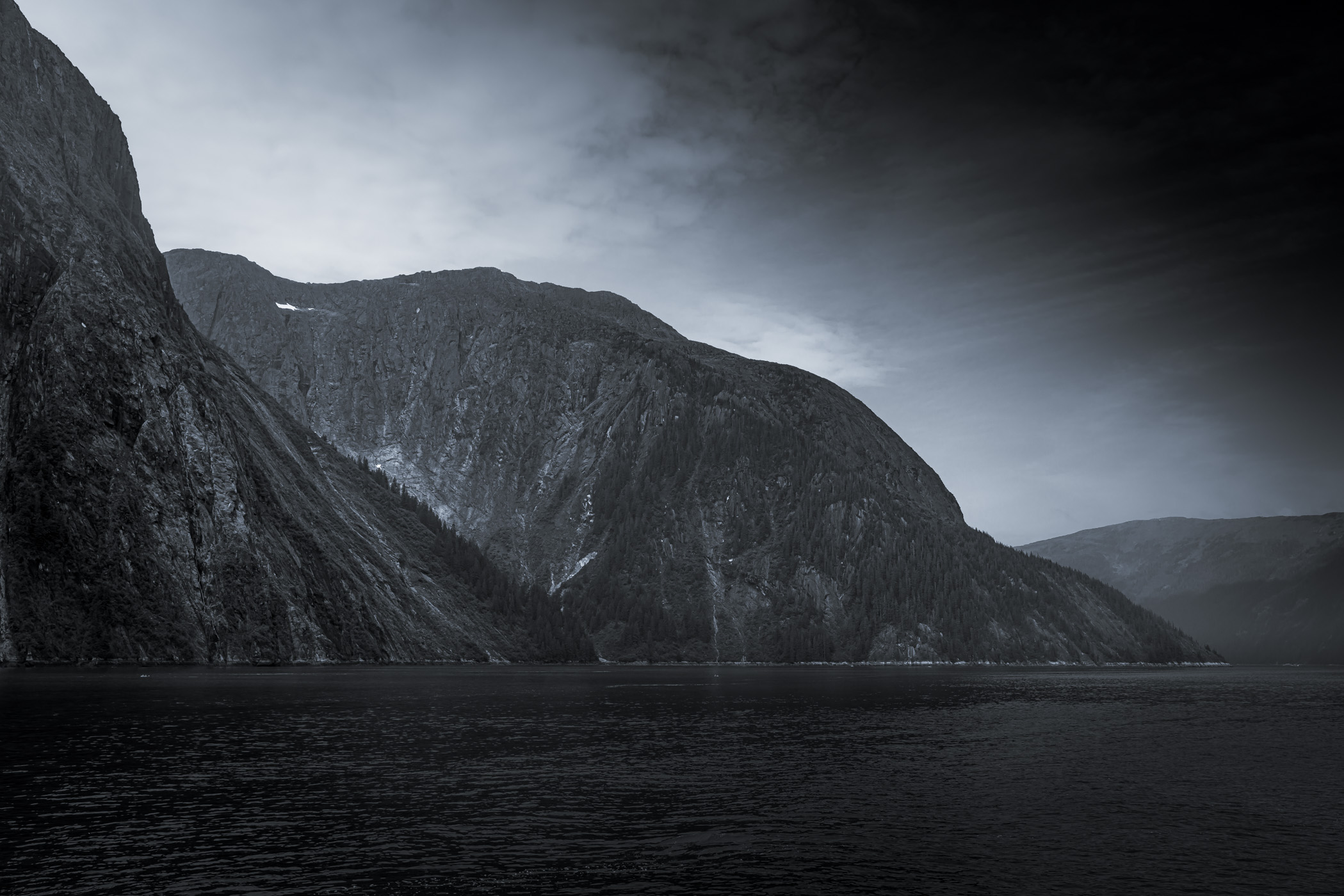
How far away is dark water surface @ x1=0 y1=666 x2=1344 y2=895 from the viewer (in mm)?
30281

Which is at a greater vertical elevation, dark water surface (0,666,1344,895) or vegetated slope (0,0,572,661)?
vegetated slope (0,0,572,661)

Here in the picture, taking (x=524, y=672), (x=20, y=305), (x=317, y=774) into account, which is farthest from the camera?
(x=524, y=672)

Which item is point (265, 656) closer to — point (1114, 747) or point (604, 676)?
point (604, 676)

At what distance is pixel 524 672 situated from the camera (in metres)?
183

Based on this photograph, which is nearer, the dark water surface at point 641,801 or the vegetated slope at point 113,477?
the dark water surface at point 641,801

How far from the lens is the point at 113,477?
6102 inches

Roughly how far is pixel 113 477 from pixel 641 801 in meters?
145

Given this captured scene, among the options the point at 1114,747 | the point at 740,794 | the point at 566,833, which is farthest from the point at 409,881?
the point at 1114,747

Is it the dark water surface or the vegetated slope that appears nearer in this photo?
the dark water surface

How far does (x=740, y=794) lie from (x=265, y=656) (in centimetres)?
14903

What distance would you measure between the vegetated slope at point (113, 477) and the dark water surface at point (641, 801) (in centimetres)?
6578

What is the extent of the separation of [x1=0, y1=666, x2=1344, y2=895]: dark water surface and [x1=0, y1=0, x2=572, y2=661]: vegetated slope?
6578cm

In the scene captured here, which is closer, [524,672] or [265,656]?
[265,656]

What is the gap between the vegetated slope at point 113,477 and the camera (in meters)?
146
